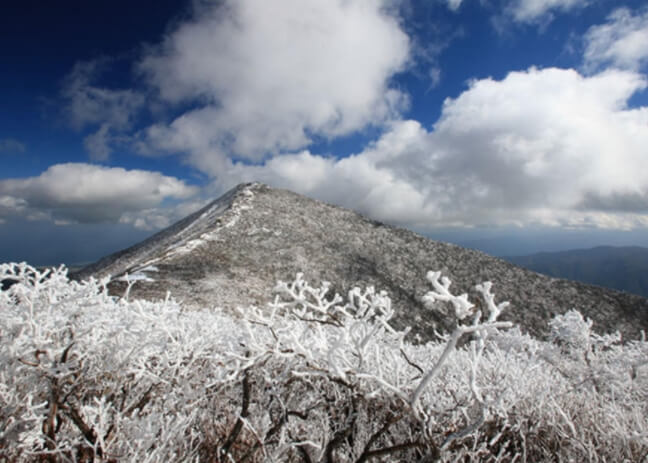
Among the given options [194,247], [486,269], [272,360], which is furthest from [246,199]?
[272,360]

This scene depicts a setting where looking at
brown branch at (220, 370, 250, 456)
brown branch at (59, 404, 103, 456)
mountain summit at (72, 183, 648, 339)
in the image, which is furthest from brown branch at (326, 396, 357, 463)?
mountain summit at (72, 183, 648, 339)

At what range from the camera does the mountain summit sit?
43.9ft

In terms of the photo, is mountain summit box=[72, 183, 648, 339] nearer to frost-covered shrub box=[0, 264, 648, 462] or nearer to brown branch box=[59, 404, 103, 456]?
frost-covered shrub box=[0, 264, 648, 462]

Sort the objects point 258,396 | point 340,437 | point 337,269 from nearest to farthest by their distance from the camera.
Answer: point 340,437 → point 258,396 → point 337,269

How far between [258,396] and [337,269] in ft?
44.4

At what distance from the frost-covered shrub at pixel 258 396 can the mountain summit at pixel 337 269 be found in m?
7.74

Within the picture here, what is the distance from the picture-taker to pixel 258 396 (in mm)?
4332

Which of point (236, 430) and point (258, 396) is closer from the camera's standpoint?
point (236, 430)

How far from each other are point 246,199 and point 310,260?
27.1 feet

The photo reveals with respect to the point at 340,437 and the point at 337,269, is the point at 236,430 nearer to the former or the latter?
the point at 340,437

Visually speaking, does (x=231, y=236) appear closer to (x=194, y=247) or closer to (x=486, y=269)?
(x=194, y=247)

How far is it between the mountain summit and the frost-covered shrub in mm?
7744

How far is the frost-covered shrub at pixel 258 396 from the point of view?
2.89 metres

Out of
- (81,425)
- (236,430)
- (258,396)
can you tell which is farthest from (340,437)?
(81,425)
